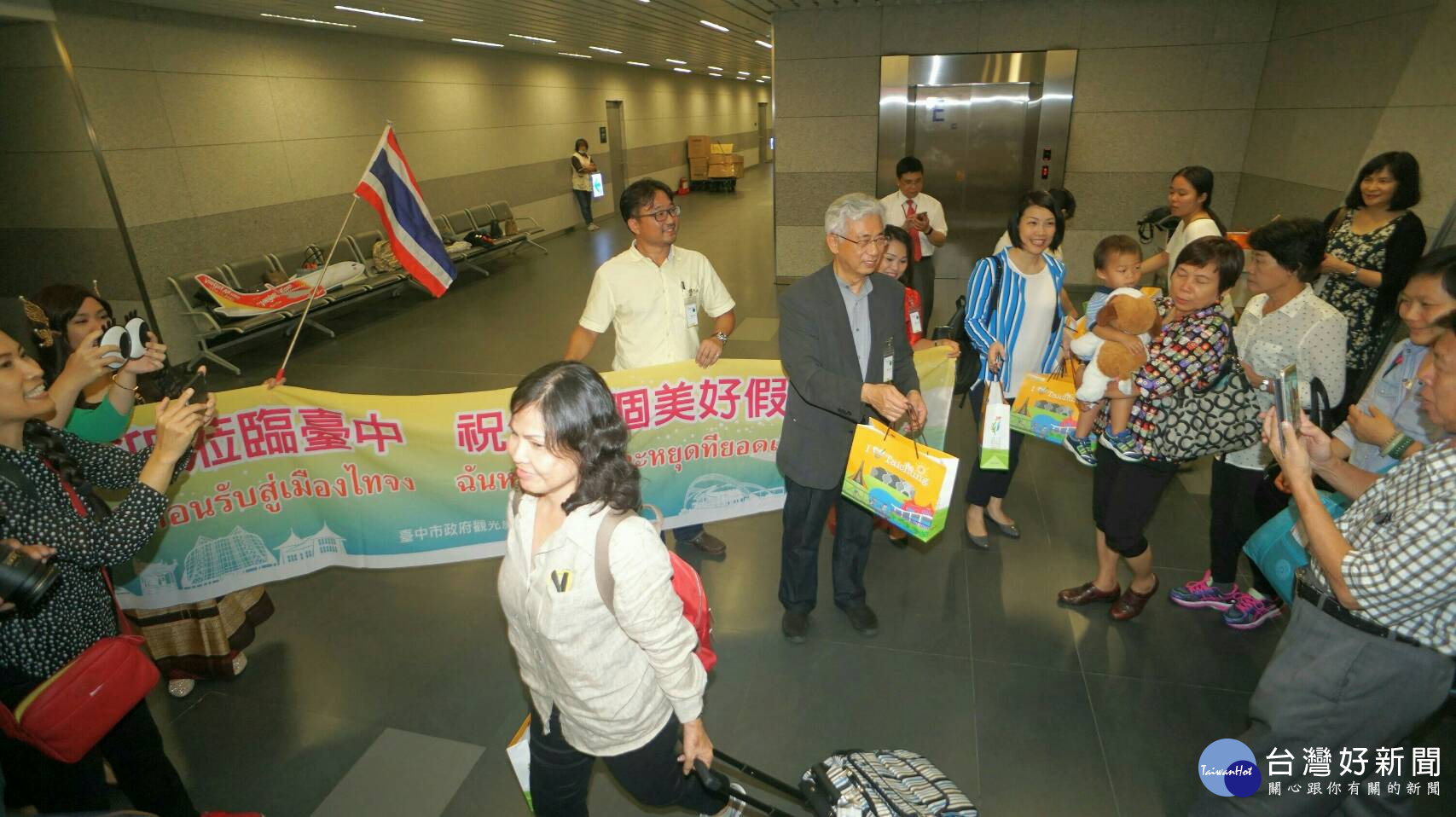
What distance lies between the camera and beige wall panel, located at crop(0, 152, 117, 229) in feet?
22.2

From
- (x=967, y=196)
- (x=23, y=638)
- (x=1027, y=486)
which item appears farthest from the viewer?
(x=967, y=196)

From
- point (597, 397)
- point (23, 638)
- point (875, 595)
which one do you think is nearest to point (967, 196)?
point (875, 595)

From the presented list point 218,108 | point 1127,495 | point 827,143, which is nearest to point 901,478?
point 1127,495

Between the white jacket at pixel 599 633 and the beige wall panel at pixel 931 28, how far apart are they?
8.72 m

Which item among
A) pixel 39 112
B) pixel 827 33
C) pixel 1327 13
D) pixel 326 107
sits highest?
pixel 827 33

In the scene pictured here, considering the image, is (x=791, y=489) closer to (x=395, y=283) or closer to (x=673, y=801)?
(x=673, y=801)

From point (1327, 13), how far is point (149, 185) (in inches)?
459

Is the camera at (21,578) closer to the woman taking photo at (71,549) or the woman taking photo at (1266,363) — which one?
the woman taking photo at (71,549)

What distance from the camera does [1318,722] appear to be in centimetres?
188

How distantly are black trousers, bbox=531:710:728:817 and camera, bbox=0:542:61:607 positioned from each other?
47.6 inches

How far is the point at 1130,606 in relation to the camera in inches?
130

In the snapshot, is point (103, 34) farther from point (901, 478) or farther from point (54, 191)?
point (901, 478)

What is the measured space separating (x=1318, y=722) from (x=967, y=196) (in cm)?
855

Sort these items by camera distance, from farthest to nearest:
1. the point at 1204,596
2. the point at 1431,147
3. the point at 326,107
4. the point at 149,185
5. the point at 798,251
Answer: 1. the point at 798,251
2. the point at 326,107
3. the point at 149,185
4. the point at 1431,147
5. the point at 1204,596
